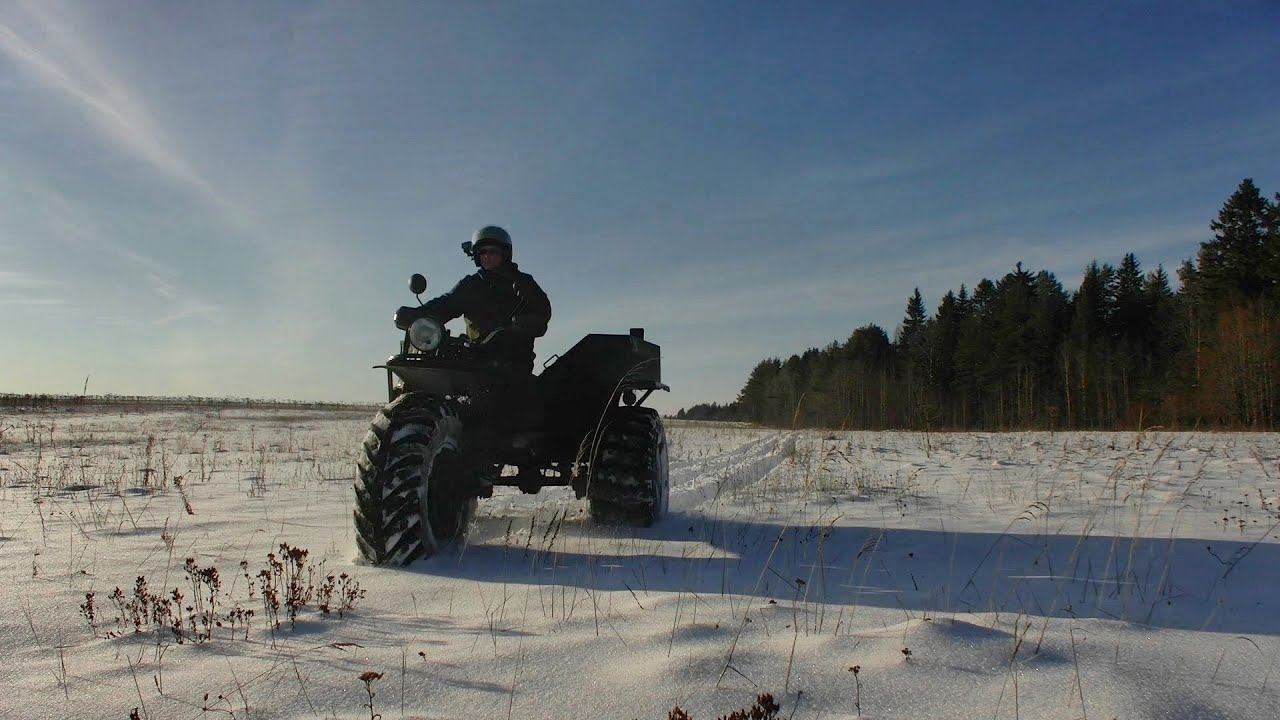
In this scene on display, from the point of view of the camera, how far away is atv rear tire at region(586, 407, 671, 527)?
17.2ft

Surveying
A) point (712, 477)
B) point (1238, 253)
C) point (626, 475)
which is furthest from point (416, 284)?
point (1238, 253)

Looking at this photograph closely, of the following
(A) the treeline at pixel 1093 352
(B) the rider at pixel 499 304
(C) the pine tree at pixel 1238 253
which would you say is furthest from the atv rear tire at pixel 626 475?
(C) the pine tree at pixel 1238 253

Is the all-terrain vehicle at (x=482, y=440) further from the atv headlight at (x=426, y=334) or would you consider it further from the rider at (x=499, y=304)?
the rider at (x=499, y=304)

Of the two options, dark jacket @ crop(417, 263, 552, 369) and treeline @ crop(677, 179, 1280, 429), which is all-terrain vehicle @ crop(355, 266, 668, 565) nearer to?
dark jacket @ crop(417, 263, 552, 369)

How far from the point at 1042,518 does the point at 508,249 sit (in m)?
5.15

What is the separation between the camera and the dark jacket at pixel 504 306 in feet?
17.7

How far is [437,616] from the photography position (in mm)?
3039

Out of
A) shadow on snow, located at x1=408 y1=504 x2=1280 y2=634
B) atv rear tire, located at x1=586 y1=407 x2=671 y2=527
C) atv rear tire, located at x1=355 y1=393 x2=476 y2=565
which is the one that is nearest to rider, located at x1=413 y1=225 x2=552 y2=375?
atv rear tire, located at x1=586 y1=407 x2=671 y2=527

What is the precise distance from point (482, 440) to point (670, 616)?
2360 mm

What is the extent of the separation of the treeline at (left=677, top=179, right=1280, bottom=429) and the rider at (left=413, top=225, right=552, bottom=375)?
2276 centimetres

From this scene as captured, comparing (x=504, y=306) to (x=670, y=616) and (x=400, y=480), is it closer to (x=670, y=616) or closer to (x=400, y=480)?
(x=400, y=480)

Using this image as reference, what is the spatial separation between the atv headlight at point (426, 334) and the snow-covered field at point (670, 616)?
4.45ft

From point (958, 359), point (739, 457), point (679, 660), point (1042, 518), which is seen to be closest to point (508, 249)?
point (679, 660)

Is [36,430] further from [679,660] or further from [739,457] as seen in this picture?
[679,660]
